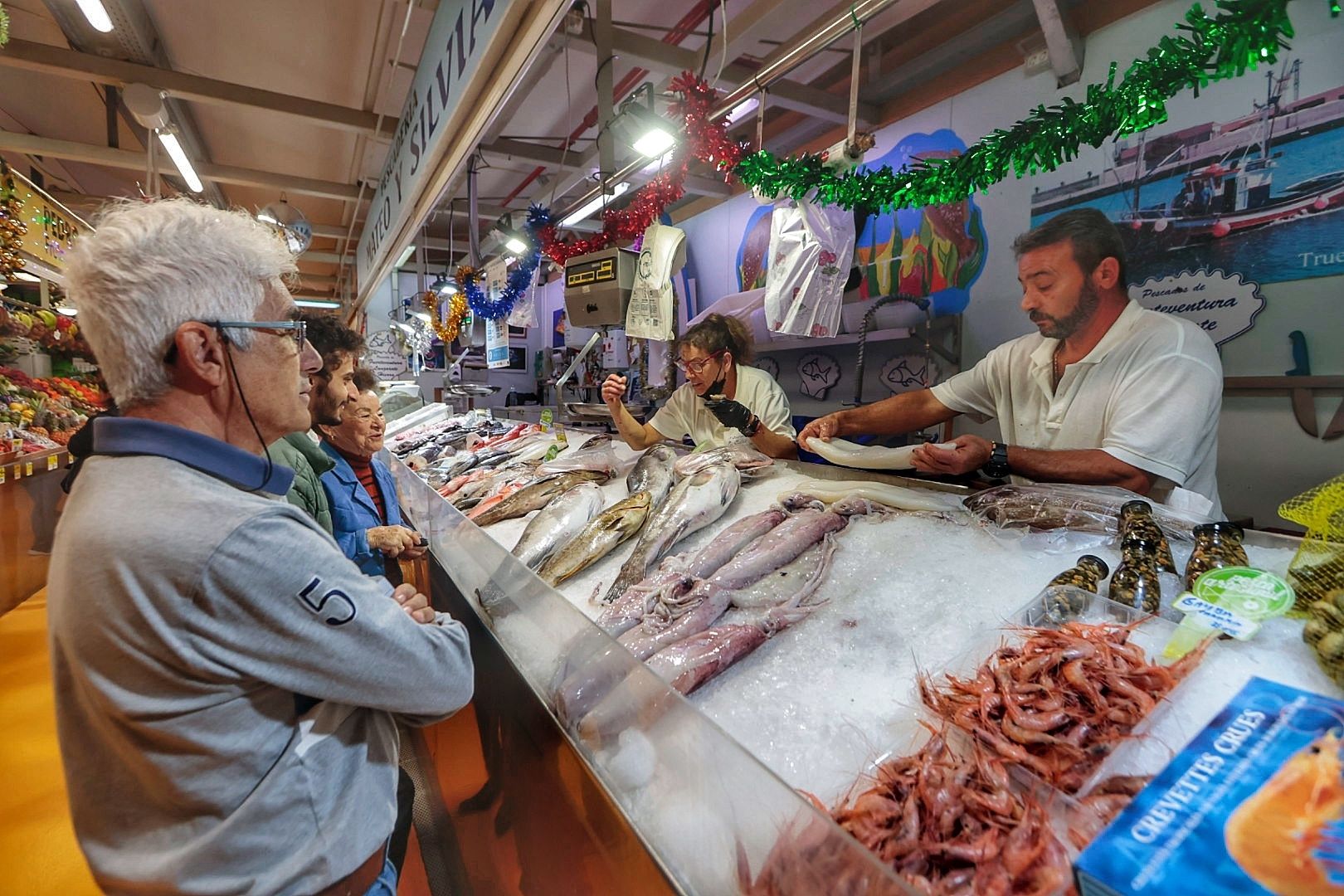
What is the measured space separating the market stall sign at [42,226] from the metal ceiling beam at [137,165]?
1.35ft

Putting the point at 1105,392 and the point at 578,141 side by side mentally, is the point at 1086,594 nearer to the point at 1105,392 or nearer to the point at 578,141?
the point at 1105,392

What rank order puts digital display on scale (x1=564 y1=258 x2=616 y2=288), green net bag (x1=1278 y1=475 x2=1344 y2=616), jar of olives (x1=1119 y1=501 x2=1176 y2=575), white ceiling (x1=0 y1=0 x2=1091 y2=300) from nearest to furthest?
green net bag (x1=1278 y1=475 x2=1344 y2=616)
jar of olives (x1=1119 y1=501 x2=1176 y2=575)
digital display on scale (x1=564 y1=258 x2=616 y2=288)
white ceiling (x1=0 y1=0 x2=1091 y2=300)

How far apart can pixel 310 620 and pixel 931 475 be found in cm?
209

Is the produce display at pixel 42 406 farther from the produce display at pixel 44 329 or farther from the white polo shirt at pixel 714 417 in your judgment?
the white polo shirt at pixel 714 417

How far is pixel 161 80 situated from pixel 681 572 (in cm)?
604

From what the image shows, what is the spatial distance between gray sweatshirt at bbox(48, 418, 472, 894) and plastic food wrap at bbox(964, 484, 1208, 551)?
1546 millimetres

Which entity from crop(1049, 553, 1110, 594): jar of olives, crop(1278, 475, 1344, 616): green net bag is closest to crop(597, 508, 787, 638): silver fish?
crop(1049, 553, 1110, 594): jar of olives

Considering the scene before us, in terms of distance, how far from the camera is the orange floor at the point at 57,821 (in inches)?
77.5

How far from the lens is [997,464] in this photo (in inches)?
83.2

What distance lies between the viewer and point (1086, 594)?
1.17 m

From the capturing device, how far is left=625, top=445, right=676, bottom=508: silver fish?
236 cm

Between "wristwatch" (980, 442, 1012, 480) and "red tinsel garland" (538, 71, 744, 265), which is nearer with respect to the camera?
"wristwatch" (980, 442, 1012, 480)

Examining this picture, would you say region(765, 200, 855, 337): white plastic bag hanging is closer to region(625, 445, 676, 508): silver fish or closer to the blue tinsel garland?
region(625, 445, 676, 508): silver fish

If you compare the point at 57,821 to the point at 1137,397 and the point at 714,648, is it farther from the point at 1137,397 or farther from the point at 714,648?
the point at 1137,397
